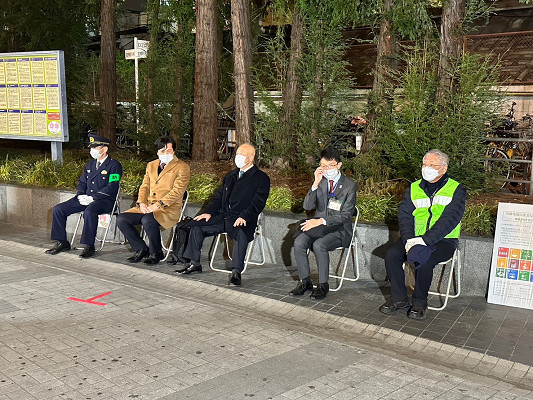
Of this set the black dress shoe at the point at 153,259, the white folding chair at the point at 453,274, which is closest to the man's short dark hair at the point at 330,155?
the white folding chair at the point at 453,274

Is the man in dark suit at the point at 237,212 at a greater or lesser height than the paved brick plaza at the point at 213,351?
greater

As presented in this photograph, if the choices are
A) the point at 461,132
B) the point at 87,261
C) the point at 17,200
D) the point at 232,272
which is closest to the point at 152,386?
the point at 232,272

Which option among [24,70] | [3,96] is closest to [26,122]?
[3,96]

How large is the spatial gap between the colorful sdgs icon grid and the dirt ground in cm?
153

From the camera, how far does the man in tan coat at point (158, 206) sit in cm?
905

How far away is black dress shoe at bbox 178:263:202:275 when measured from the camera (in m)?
8.53

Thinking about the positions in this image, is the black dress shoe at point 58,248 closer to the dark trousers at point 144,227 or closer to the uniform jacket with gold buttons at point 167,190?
the dark trousers at point 144,227

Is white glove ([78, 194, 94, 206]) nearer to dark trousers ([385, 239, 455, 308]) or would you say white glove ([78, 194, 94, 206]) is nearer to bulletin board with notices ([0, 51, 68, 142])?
bulletin board with notices ([0, 51, 68, 142])

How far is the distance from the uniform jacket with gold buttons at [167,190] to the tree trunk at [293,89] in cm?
310

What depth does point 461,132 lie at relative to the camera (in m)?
8.85

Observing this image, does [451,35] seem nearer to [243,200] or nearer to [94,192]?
[243,200]

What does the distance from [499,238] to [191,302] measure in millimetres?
3327

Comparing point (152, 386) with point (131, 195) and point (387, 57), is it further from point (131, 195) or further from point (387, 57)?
point (387, 57)

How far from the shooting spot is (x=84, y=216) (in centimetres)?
960
